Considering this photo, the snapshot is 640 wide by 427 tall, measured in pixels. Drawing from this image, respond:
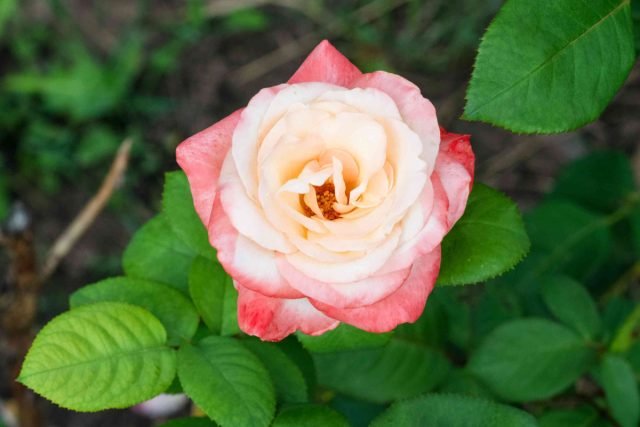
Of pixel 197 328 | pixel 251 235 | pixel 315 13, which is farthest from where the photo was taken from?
pixel 315 13

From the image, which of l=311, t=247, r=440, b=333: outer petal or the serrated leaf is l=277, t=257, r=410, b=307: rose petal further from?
the serrated leaf

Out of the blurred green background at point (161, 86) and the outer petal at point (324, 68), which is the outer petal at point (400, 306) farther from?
the blurred green background at point (161, 86)

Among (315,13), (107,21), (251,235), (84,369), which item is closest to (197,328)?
(84,369)

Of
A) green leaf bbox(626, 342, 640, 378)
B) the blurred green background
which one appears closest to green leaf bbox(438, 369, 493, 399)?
green leaf bbox(626, 342, 640, 378)

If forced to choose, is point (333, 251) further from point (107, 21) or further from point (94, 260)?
point (107, 21)

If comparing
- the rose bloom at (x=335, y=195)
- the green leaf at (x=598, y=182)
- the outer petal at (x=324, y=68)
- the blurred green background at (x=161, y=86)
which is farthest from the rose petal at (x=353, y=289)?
the blurred green background at (x=161, y=86)

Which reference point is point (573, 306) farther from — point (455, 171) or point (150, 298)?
point (150, 298)
